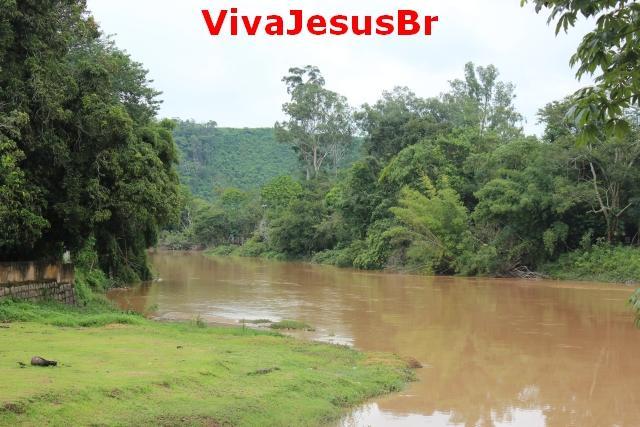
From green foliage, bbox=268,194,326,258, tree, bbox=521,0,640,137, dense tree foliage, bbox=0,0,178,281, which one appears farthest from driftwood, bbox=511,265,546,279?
tree, bbox=521,0,640,137

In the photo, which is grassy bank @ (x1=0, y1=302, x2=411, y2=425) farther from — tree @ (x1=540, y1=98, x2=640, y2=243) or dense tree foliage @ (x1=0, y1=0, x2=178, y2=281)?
tree @ (x1=540, y1=98, x2=640, y2=243)

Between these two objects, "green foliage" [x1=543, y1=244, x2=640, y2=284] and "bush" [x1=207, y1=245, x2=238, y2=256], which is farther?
"bush" [x1=207, y1=245, x2=238, y2=256]

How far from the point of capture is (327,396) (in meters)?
8.23

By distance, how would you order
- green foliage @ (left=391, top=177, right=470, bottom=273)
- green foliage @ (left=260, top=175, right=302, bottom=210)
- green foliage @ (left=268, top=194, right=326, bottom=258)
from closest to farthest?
green foliage @ (left=391, top=177, right=470, bottom=273) → green foliage @ (left=268, top=194, right=326, bottom=258) → green foliage @ (left=260, top=175, right=302, bottom=210)

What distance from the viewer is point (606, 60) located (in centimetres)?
305

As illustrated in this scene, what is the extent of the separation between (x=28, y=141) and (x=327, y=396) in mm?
8955

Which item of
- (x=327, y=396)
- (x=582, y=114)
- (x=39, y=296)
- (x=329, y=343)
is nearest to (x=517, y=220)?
(x=329, y=343)

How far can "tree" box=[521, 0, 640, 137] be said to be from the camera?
2.95m

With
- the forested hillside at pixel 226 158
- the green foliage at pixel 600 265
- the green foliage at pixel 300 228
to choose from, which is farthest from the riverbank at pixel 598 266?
the forested hillside at pixel 226 158

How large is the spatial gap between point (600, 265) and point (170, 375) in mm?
26690

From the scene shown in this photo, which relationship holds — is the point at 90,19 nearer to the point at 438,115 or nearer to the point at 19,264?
the point at 19,264

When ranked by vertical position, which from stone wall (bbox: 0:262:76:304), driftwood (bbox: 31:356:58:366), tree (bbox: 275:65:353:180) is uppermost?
tree (bbox: 275:65:353:180)

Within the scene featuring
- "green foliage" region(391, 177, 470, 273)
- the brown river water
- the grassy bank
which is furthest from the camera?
"green foliage" region(391, 177, 470, 273)

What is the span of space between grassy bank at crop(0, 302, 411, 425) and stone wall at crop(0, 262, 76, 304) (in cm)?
59
